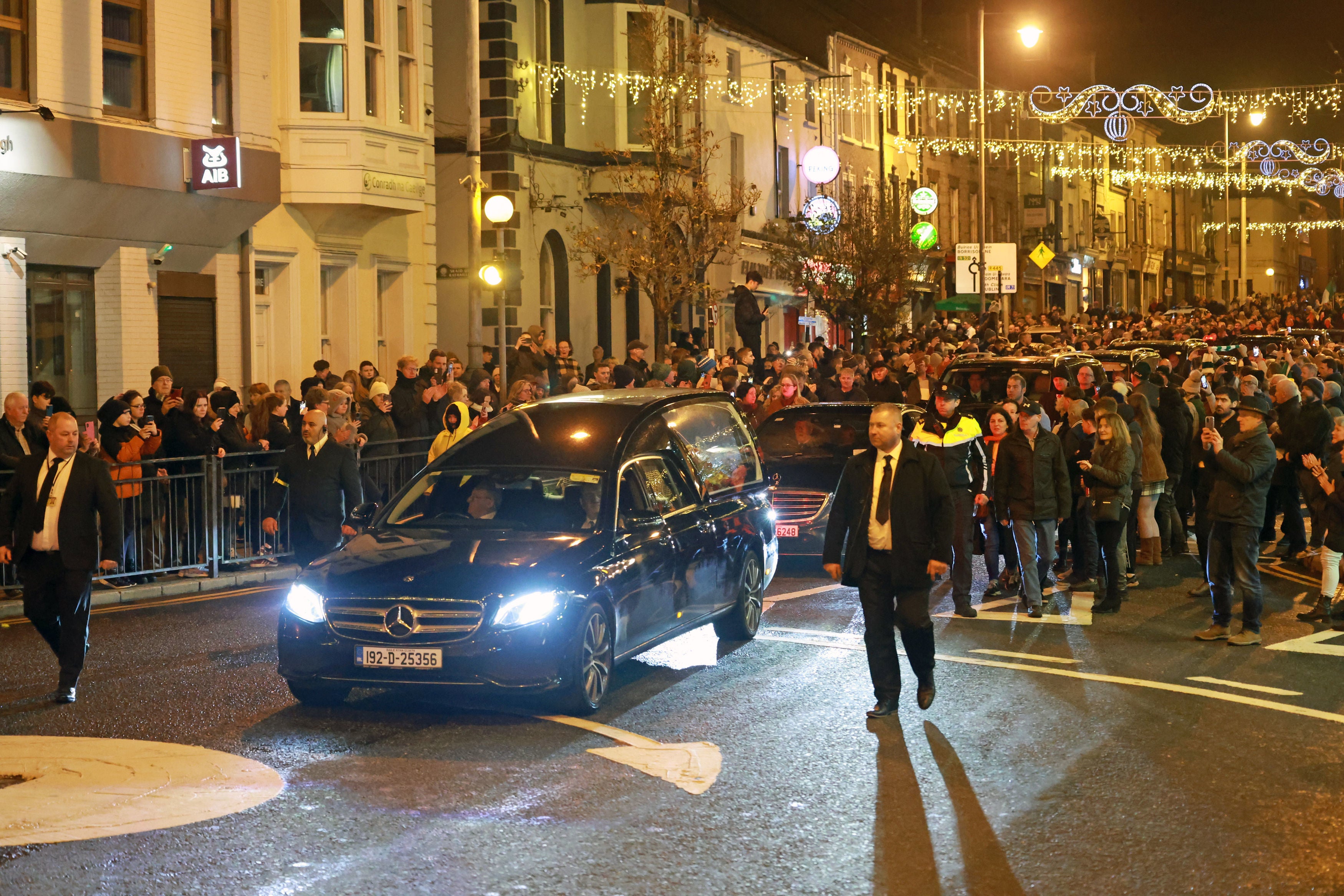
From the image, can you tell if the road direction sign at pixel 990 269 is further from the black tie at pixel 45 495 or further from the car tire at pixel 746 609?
the black tie at pixel 45 495

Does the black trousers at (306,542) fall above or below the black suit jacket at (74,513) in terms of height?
below

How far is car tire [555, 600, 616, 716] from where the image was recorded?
9.02 metres

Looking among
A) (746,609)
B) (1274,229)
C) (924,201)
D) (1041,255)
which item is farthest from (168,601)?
(1274,229)

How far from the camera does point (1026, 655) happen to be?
11070 millimetres

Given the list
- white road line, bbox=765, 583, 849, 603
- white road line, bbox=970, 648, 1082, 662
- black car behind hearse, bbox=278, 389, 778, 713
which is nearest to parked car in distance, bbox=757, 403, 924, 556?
white road line, bbox=765, 583, 849, 603

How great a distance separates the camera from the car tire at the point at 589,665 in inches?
355

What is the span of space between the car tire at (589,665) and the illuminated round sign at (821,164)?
1461 inches

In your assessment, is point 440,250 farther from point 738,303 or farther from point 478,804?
point 478,804

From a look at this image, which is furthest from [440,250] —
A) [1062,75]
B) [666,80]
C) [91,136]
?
[1062,75]

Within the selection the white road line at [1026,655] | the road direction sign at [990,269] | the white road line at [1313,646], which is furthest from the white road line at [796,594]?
the road direction sign at [990,269]

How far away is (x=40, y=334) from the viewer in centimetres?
2042

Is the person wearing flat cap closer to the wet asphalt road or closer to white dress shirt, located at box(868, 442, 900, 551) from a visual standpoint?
the wet asphalt road

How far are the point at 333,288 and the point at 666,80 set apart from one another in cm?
794

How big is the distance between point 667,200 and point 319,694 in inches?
854
